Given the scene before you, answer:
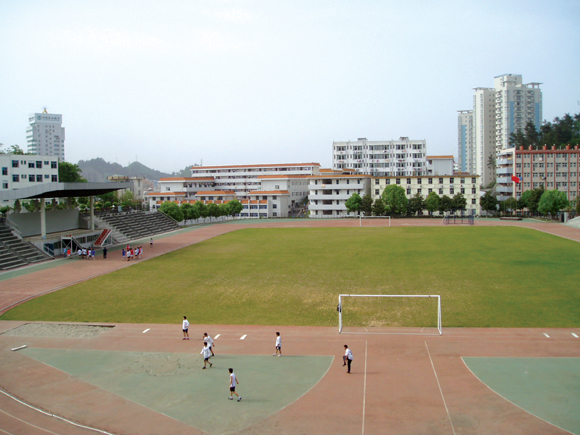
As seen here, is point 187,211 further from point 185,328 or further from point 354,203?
point 185,328

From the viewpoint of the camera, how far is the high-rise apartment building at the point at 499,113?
444ft

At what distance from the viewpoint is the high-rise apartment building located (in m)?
135

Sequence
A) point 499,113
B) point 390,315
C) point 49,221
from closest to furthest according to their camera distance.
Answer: point 390,315, point 49,221, point 499,113

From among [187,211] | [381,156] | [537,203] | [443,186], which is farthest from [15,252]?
[381,156]

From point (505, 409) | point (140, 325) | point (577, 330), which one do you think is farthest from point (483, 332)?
point (140, 325)

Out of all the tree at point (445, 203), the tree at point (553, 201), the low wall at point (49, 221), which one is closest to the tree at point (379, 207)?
the tree at point (445, 203)

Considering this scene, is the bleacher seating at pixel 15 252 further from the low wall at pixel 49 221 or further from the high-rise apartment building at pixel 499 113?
the high-rise apartment building at pixel 499 113

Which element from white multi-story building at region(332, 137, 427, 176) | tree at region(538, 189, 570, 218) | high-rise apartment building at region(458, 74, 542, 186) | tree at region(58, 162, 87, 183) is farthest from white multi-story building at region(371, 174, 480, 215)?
tree at region(58, 162, 87, 183)

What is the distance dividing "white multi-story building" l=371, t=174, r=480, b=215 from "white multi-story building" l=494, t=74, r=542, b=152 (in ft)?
182

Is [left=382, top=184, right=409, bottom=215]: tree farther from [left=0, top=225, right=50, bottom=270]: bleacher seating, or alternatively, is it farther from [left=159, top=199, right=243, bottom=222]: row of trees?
[left=0, top=225, right=50, bottom=270]: bleacher seating

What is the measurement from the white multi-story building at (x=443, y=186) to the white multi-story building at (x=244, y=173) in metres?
30.0

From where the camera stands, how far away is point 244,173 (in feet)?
402

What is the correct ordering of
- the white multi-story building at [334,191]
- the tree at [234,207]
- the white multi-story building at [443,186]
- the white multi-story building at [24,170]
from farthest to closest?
1. the white multi-story building at [334,191]
2. the tree at [234,207]
3. the white multi-story building at [443,186]
4. the white multi-story building at [24,170]

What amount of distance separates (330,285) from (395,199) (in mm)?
56495
